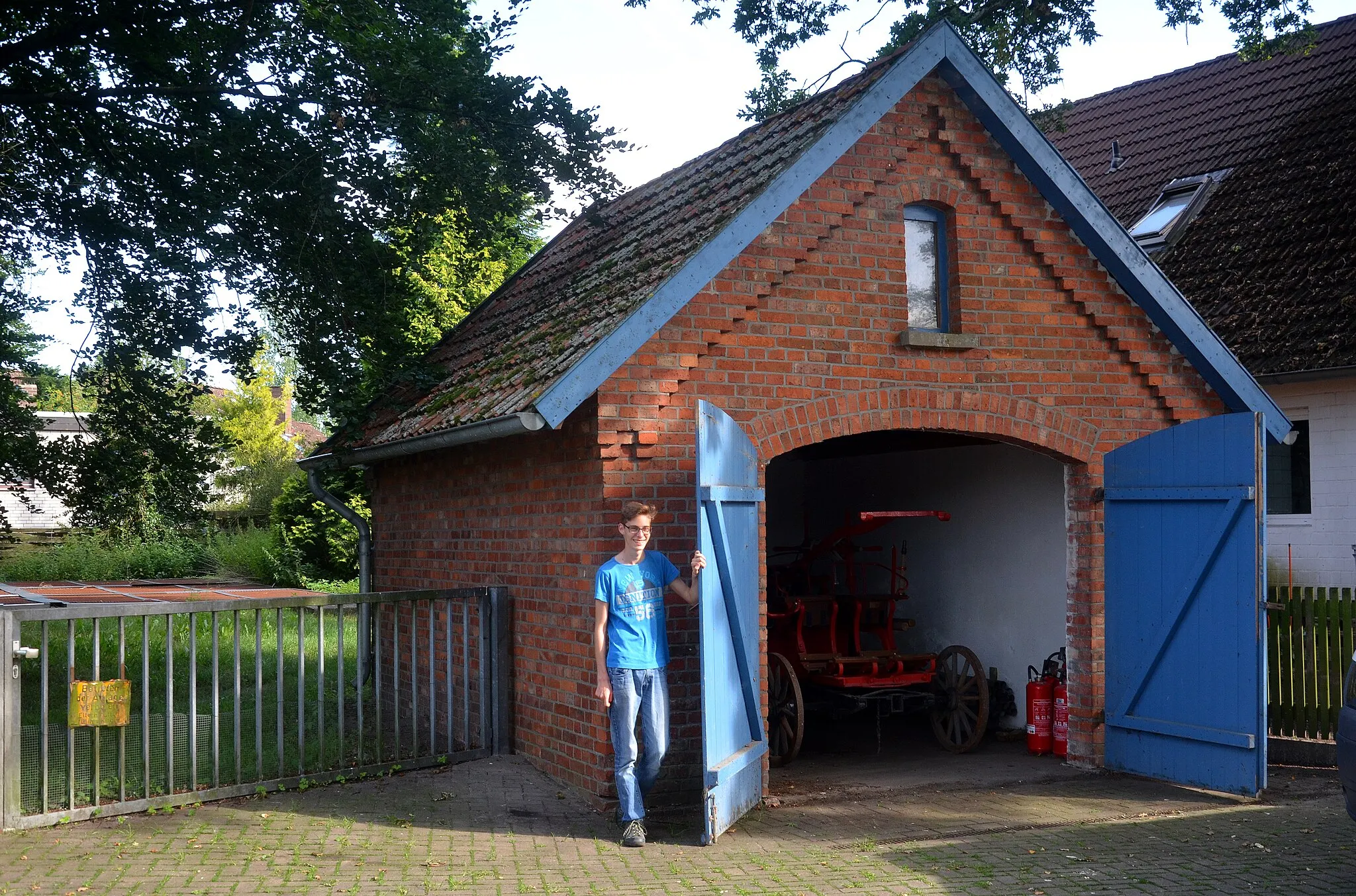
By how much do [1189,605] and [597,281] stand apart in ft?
15.8

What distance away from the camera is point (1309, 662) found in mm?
10211

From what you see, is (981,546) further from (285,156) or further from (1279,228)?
(285,156)

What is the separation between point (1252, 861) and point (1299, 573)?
813cm

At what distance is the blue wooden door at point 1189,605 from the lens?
8422 mm

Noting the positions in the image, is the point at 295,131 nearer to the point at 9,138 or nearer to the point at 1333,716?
the point at 9,138

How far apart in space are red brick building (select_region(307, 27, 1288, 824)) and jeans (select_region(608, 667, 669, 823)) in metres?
0.50

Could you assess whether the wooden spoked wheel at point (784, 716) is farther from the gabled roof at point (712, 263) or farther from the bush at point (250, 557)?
the bush at point (250, 557)

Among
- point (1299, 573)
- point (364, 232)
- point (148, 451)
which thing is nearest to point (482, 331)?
point (364, 232)

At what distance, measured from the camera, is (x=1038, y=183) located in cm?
920

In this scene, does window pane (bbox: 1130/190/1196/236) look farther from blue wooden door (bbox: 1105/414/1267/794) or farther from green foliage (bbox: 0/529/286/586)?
green foliage (bbox: 0/529/286/586)

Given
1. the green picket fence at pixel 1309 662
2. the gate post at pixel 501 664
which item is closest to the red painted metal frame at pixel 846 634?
the gate post at pixel 501 664

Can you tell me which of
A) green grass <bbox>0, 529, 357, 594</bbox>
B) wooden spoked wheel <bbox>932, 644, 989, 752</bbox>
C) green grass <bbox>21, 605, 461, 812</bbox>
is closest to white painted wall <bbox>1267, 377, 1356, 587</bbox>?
wooden spoked wheel <bbox>932, 644, 989, 752</bbox>

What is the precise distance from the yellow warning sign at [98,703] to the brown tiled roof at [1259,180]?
1123 centimetres

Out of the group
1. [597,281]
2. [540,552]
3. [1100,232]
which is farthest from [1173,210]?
[540,552]
